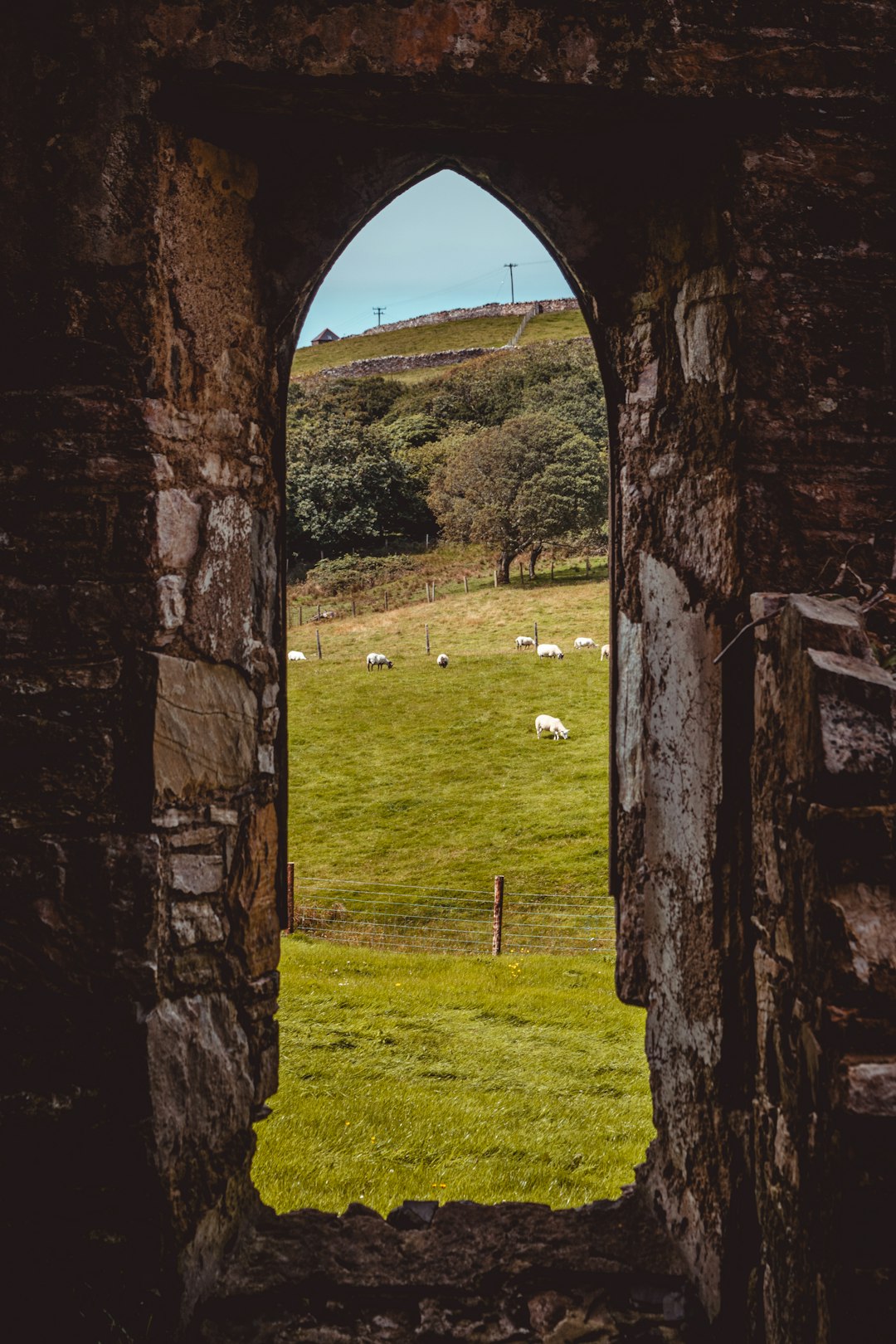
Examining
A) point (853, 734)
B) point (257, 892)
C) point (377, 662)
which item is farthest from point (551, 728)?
point (853, 734)

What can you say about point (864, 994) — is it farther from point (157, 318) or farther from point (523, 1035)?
point (523, 1035)

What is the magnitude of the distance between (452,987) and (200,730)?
6510mm

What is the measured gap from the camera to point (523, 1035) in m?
6.98

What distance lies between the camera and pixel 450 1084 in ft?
19.3

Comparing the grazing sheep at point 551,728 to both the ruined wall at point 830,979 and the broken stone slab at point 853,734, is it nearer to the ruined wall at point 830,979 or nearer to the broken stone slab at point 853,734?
the ruined wall at point 830,979

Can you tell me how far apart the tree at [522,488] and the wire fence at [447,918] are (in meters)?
20.0

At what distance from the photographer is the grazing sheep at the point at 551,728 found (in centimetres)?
1762

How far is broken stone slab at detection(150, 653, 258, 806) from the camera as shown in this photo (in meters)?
2.15

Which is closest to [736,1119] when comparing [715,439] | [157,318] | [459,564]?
[715,439]

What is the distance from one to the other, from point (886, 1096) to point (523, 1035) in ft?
18.6

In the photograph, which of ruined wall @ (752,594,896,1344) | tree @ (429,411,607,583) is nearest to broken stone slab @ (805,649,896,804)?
ruined wall @ (752,594,896,1344)

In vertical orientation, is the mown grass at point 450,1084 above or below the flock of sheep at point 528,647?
below

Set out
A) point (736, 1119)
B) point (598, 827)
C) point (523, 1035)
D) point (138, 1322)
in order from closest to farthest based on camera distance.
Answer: point (138, 1322), point (736, 1119), point (523, 1035), point (598, 827)

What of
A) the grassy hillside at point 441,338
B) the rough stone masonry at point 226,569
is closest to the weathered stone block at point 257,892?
the rough stone masonry at point 226,569
